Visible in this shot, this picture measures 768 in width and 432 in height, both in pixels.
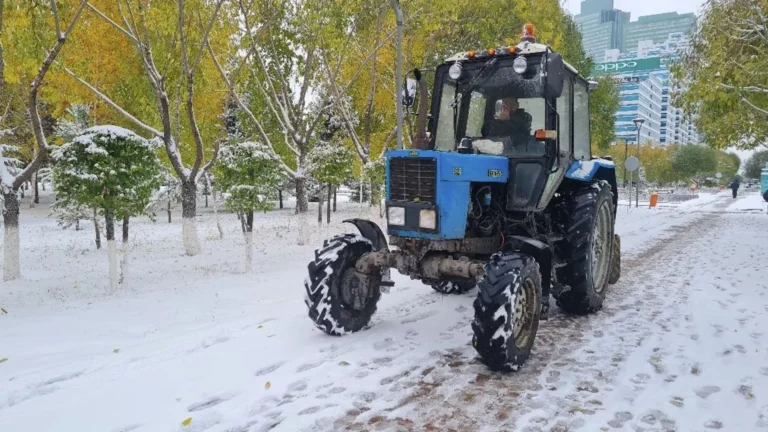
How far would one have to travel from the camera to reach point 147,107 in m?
13.2

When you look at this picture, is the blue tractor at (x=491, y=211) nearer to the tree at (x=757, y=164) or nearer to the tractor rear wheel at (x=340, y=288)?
the tractor rear wheel at (x=340, y=288)

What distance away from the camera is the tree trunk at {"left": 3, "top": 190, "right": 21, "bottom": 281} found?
9562 mm

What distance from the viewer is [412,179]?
4.49 meters

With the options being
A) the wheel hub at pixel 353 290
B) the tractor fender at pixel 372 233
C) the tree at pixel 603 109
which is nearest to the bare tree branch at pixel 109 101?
the tractor fender at pixel 372 233

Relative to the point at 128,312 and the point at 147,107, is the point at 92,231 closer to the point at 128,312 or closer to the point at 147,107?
the point at 147,107

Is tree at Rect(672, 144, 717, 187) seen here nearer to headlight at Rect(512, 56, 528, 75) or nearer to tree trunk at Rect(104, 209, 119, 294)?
headlight at Rect(512, 56, 528, 75)

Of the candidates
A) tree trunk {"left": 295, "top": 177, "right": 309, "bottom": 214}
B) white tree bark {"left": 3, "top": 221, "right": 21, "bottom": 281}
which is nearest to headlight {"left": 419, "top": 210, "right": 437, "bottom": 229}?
white tree bark {"left": 3, "top": 221, "right": 21, "bottom": 281}

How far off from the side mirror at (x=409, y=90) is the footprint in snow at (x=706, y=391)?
342cm

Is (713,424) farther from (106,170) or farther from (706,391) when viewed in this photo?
(106,170)

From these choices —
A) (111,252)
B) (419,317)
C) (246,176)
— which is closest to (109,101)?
(246,176)

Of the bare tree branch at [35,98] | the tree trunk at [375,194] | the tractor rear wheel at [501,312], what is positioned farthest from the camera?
the tree trunk at [375,194]

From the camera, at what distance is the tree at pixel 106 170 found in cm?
759

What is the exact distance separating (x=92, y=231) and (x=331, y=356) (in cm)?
1795

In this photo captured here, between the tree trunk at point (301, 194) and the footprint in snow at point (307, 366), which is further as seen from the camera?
the tree trunk at point (301, 194)
